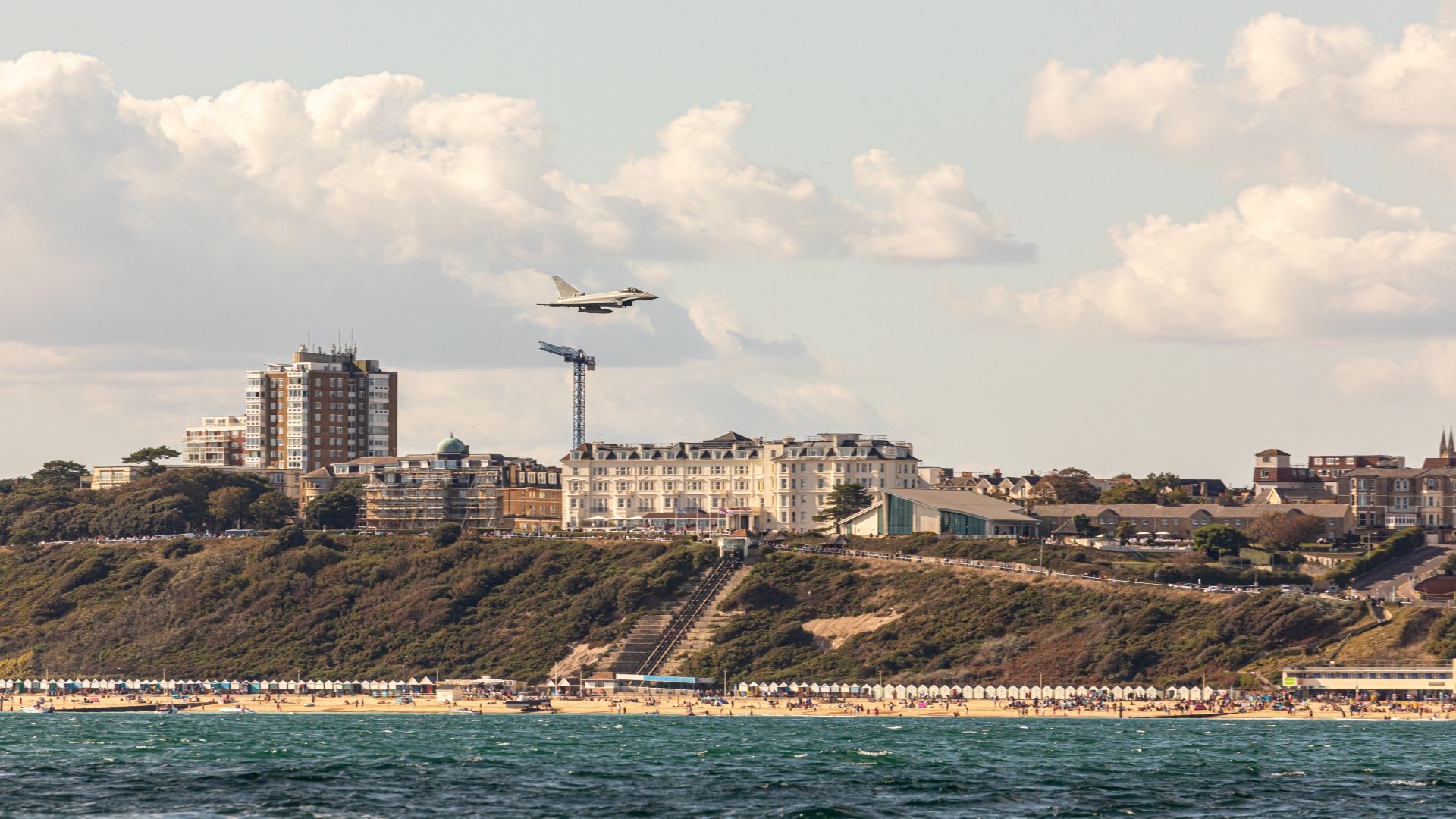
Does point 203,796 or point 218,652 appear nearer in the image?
point 203,796

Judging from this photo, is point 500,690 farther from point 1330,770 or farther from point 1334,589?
point 1330,770

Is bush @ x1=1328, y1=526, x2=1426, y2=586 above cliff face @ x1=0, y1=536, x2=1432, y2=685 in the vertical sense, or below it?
above

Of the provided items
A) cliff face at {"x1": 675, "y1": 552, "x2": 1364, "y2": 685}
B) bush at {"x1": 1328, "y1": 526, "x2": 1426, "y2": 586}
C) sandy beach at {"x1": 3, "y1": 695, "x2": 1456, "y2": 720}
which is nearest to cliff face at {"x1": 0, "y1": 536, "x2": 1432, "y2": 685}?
cliff face at {"x1": 675, "y1": 552, "x2": 1364, "y2": 685}

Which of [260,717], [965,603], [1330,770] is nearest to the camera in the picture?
[1330,770]

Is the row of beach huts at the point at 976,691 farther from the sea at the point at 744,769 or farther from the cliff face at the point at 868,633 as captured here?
the sea at the point at 744,769

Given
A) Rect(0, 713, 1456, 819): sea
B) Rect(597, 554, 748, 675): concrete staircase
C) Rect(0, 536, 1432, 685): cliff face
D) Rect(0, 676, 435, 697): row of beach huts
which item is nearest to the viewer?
Rect(0, 713, 1456, 819): sea

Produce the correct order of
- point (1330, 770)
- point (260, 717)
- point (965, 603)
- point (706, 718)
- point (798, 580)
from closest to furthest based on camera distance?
point (1330, 770) < point (706, 718) < point (260, 717) < point (965, 603) < point (798, 580)

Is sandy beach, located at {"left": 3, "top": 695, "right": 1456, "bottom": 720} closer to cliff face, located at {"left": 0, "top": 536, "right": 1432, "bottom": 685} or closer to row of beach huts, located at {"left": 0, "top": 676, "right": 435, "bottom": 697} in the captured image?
row of beach huts, located at {"left": 0, "top": 676, "right": 435, "bottom": 697}

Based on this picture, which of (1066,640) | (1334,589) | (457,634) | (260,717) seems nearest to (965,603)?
(1066,640)
